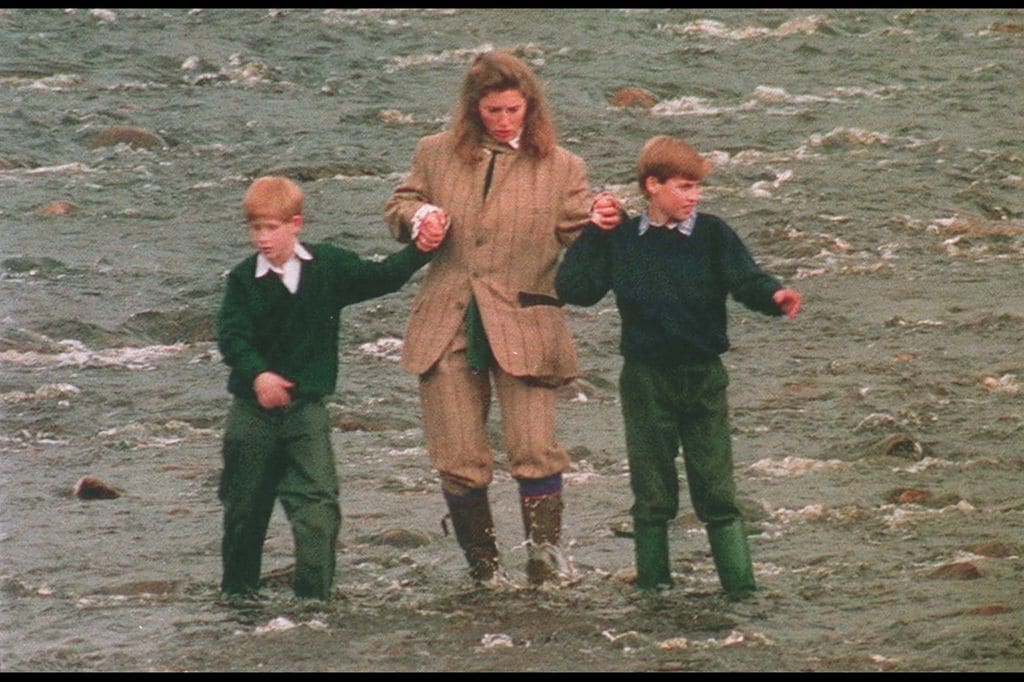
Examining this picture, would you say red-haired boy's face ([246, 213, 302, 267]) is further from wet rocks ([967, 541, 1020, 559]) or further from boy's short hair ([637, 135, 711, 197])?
wet rocks ([967, 541, 1020, 559])

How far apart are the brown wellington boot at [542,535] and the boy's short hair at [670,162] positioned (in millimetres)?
1113

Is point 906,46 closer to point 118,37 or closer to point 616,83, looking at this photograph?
point 616,83

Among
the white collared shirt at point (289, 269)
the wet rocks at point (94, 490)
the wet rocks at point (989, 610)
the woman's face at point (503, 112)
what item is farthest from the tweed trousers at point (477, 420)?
the wet rocks at point (94, 490)

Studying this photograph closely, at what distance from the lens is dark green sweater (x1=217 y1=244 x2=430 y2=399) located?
740 cm

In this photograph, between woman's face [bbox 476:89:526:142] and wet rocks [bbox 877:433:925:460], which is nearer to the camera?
woman's face [bbox 476:89:526:142]

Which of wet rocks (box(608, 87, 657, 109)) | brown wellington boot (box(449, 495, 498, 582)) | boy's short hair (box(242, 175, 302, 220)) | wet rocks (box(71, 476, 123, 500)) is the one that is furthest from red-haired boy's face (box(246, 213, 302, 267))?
wet rocks (box(608, 87, 657, 109))

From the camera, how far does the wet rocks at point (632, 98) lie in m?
18.3

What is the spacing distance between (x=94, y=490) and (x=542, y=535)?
7.74 feet

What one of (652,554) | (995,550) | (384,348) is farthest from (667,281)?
(384,348)

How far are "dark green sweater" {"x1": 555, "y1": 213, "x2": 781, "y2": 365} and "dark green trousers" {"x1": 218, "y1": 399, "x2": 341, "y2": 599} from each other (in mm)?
933

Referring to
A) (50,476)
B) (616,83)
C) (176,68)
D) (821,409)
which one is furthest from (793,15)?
(50,476)

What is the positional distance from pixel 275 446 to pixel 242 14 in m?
14.3

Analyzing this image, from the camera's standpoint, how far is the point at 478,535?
7.76m

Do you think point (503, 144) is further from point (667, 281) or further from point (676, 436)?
point (676, 436)
